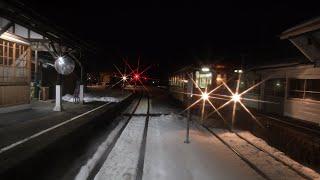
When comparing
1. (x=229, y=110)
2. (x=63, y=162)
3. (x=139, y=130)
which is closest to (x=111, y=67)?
(x=229, y=110)

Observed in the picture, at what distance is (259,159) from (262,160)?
0.13 meters

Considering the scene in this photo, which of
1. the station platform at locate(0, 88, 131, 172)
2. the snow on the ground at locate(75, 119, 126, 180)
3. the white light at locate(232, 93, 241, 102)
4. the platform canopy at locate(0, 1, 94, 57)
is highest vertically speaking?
the platform canopy at locate(0, 1, 94, 57)

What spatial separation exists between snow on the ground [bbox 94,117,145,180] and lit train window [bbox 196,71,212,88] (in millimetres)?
10001

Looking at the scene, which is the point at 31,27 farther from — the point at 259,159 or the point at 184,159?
the point at 259,159

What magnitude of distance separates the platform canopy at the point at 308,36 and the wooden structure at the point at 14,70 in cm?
1263

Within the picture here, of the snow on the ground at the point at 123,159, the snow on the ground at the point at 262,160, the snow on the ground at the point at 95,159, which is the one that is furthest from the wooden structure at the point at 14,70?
the snow on the ground at the point at 262,160

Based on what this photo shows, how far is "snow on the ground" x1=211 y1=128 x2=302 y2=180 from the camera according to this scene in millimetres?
8812

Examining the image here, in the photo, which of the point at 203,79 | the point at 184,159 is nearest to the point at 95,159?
the point at 184,159

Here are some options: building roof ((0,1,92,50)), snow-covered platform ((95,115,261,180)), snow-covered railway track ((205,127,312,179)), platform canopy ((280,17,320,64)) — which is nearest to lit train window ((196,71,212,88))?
building roof ((0,1,92,50))

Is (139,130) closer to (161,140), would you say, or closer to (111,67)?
(161,140)

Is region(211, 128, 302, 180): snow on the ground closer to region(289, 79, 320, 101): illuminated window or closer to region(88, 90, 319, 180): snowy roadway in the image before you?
region(88, 90, 319, 180): snowy roadway

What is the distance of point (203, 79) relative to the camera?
24078 millimetres

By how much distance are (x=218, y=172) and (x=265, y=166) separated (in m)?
1.56

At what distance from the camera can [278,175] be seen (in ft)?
28.5
